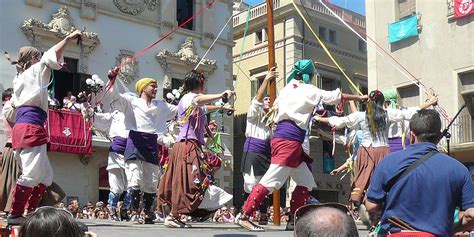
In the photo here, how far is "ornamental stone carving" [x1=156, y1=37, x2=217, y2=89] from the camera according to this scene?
20.9 metres

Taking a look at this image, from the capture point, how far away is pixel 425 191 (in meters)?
3.92

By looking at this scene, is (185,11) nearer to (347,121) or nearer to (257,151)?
(257,151)

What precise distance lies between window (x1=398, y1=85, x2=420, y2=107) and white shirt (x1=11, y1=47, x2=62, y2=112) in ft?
56.1

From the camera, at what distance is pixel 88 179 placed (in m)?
19.1

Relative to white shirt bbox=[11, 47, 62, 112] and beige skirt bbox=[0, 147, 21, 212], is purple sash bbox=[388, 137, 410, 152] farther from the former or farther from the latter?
beige skirt bbox=[0, 147, 21, 212]

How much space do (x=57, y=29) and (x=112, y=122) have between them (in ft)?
27.3

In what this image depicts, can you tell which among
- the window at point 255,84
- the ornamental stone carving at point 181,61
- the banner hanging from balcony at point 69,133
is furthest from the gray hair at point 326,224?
the window at point 255,84

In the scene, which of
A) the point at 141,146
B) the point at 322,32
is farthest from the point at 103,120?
the point at 322,32

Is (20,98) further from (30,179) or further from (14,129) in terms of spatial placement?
(30,179)

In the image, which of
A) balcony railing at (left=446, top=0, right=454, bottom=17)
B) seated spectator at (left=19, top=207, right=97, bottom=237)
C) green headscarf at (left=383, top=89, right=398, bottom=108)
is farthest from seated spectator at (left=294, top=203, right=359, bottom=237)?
balcony railing at (left=446, top=0, right=454, bottom=17)

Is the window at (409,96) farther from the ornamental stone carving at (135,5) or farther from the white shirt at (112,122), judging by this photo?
the white shirt at (112,122)

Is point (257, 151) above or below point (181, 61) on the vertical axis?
below

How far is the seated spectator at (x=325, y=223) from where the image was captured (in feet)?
8.14

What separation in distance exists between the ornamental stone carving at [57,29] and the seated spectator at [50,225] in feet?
Answer: 51.8
